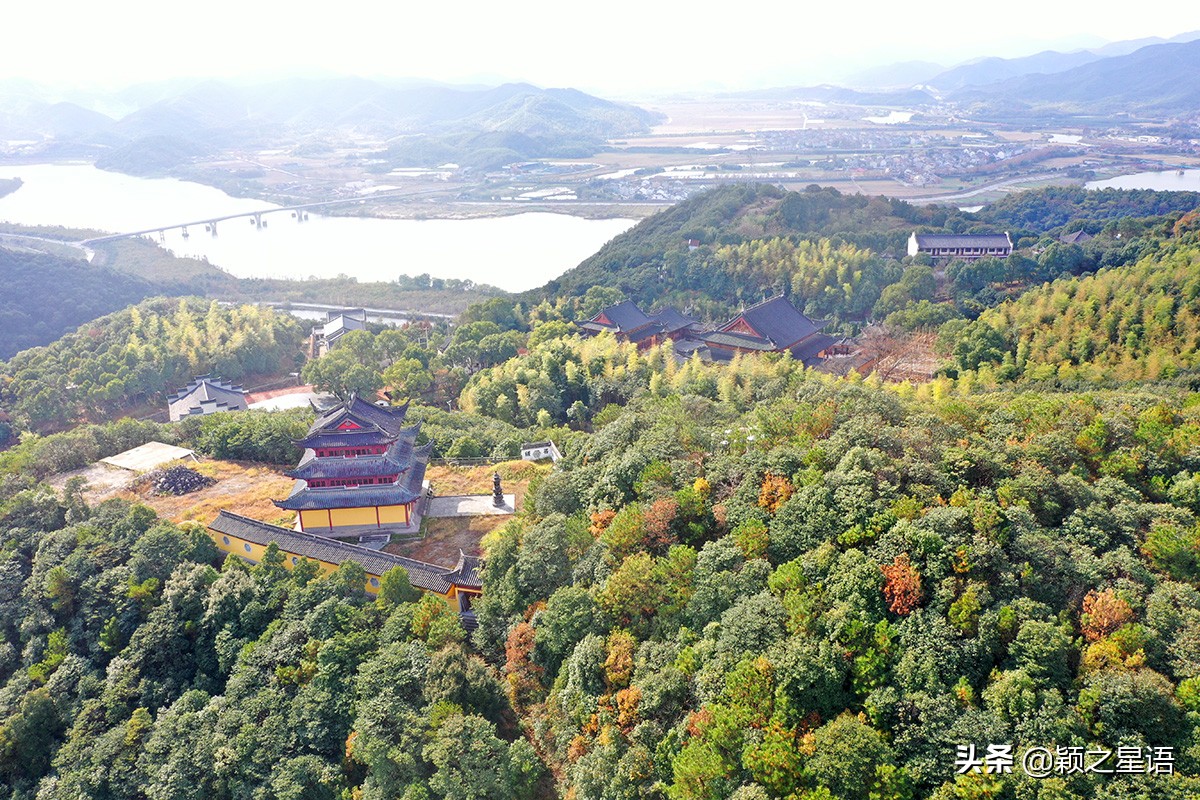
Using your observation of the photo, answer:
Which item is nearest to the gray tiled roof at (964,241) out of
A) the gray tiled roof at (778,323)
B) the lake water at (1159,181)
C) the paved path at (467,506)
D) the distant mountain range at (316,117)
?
the gray tiled roof at (778,323)

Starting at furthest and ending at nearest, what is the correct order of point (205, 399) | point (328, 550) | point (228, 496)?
point (205, 399), point (228, 496), point (328, 550)

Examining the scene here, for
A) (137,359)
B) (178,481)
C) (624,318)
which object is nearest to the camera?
(178,481)

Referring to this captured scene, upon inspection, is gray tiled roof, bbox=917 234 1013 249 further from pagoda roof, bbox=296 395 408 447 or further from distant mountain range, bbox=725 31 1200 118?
distant mountain range, bbox=725 31 1200 118

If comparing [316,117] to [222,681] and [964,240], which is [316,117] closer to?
[964,240]

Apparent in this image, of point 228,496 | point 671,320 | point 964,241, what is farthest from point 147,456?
point 964,241

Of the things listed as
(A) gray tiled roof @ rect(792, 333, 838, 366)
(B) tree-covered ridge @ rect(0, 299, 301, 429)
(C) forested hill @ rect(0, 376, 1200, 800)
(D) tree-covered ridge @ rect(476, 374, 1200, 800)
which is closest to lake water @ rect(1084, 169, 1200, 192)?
(A) gray tiled roof @ rect(792, 333, 838, 366)

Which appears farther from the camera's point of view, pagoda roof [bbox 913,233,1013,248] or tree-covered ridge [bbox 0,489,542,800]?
pagoda roof [bbox 913,233,1013,248]

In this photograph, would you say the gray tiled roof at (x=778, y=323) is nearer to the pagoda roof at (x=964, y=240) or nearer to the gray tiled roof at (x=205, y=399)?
the pagoda roof at (x=964, y=240)
